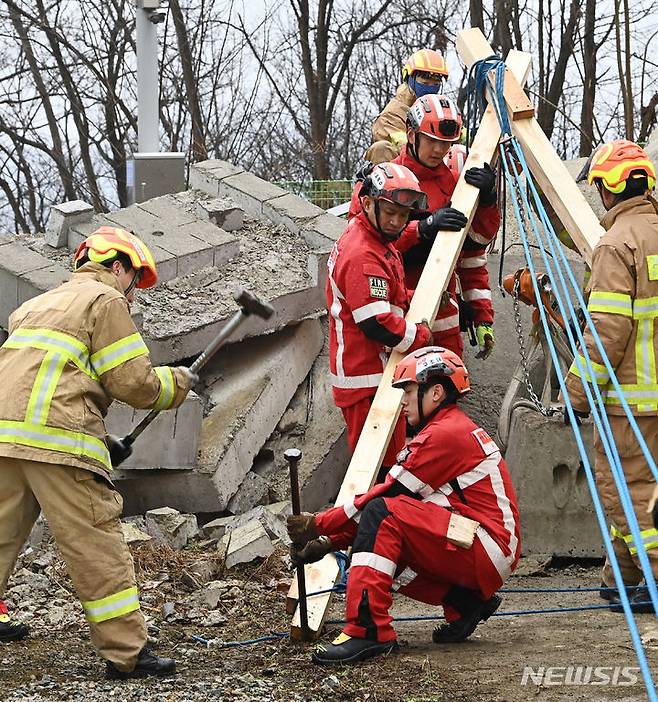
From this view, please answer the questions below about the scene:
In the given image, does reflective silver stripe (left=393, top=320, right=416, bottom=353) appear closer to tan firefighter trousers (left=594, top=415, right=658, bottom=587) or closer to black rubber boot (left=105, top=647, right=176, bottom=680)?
tan firefighter trousers (left=594, top=415, right=658, bottom=587)

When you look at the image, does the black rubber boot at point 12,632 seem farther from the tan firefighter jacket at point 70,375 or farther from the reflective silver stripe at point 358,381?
the reflective silver stripe at point 358,381

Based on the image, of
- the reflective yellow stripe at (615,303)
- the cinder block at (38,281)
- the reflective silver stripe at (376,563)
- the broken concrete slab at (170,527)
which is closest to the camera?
the reflective silver stripe at (376,563)

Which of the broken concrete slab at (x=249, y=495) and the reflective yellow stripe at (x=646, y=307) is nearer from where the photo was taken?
the reflective yellow stripe at (x=646, y=307)

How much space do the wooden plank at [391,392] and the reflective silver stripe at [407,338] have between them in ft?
0.16

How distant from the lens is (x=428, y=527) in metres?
5.09

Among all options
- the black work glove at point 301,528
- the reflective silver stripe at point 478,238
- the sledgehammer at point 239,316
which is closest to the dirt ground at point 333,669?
the black work glove at point 301,528

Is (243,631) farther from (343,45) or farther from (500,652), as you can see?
(343,45)

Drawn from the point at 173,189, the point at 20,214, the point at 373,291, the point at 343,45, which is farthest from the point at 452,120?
the point at 20,214

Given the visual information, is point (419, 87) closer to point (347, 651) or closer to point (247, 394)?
point (247, 394)

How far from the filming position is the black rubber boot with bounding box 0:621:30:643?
230 inches

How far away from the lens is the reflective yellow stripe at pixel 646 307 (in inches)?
231

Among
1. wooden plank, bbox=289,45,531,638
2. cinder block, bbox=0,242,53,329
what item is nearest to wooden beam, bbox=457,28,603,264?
wooden plank, bbox=289,45,531,638

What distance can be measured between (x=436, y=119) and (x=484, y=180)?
500 mm

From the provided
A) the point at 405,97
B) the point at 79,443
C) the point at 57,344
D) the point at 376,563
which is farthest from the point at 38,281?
the point at 376,563
